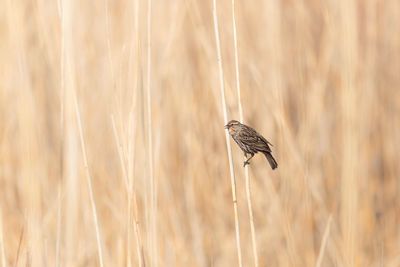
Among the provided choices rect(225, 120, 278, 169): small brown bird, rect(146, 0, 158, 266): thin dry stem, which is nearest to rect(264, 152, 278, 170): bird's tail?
rect(225, 120, 278, 169): small brown bird

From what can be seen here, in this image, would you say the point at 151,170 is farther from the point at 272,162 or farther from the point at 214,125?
the point at 214,125

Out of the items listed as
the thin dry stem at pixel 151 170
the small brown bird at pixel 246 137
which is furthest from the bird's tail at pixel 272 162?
the thin dry stem at pixel 151 170

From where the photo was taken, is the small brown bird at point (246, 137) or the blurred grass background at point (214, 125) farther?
the blurred grass background at point (214, 125)

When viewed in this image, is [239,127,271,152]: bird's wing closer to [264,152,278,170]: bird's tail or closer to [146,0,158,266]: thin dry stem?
[264,152,278,170]: bird's tail

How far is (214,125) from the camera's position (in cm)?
203

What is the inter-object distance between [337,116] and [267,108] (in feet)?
0.74

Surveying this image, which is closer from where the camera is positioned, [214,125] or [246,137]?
[246,137]

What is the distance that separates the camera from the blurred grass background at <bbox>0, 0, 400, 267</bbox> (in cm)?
185

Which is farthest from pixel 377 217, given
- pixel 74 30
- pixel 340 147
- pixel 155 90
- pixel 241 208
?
pixel 74 30

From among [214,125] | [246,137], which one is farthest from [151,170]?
[214,125]

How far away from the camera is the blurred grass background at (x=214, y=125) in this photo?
1.85m

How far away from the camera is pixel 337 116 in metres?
2.07

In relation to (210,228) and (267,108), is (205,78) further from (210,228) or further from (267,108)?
(210,228)

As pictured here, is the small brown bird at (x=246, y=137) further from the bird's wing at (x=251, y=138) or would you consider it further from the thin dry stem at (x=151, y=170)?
the thin dry stem at (x=151, y=170)
